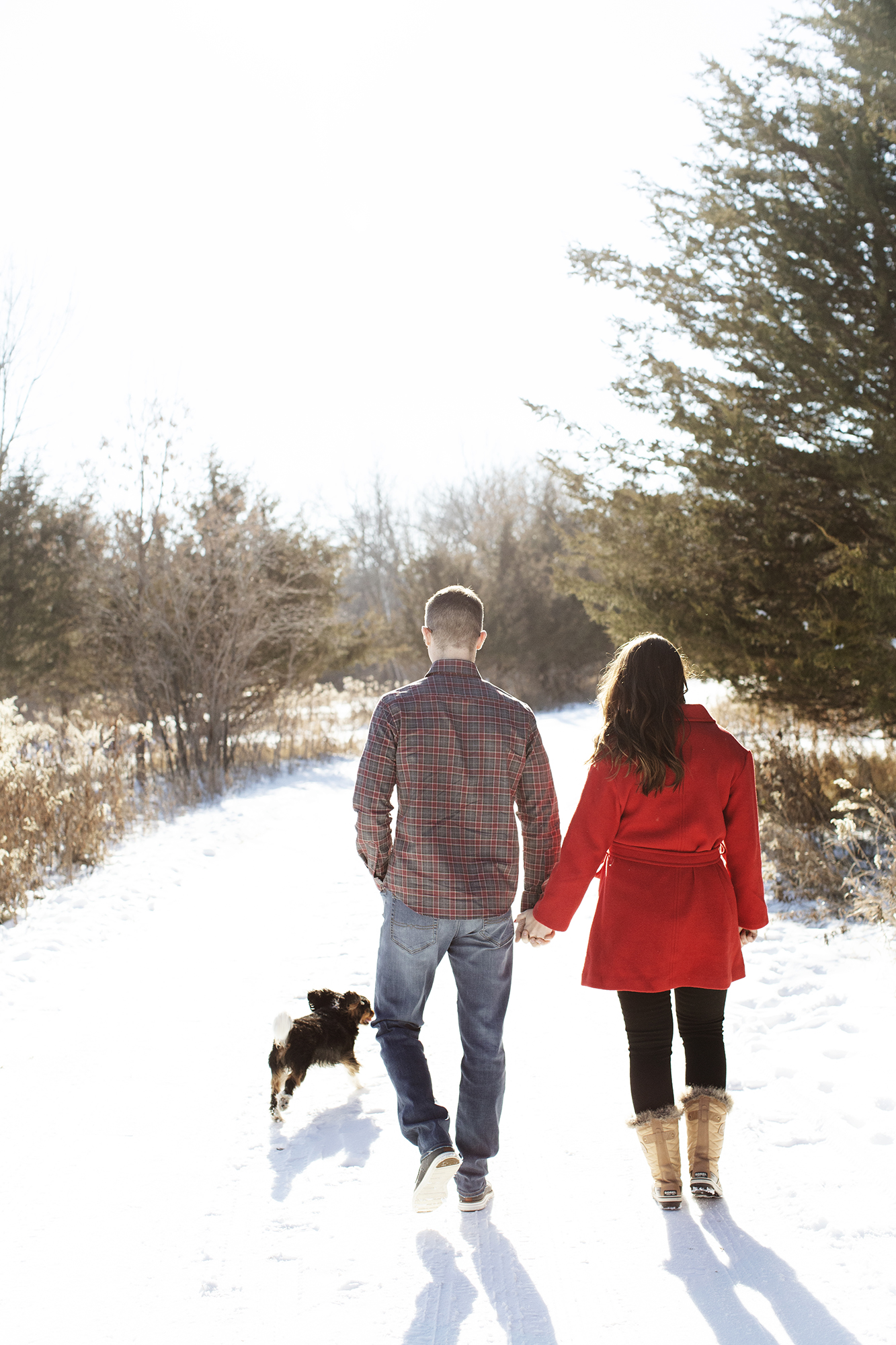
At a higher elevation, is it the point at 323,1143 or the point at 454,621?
the point at 454,621

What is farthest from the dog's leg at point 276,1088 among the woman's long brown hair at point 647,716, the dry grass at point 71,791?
the dry grass at point 71,791

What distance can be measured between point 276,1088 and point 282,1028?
0.28 metres

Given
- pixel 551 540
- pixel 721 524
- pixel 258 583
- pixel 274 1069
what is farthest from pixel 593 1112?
pixel 551 540

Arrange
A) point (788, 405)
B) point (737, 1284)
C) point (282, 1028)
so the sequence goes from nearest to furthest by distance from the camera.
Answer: point (737, 1284)
point (282, 1028)
point (788, 405)

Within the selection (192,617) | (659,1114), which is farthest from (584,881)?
(192,617)

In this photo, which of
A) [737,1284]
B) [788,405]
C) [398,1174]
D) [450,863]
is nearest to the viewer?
[737,1284]

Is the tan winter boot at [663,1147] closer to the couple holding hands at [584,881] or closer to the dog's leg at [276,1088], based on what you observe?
the couple holding hands at [584,881]

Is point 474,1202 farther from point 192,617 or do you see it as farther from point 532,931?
point 192,617

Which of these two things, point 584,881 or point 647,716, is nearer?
point 647,716

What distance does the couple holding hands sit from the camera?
292 cm

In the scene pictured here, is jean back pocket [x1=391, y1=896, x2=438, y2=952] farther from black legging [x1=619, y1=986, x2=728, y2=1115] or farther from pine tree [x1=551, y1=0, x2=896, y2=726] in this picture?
pine tree [x1=551, y1=0, x2=896, y2=726]

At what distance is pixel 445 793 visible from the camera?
2951 millimetres

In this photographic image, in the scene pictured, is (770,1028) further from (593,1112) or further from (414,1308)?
(414,1308)

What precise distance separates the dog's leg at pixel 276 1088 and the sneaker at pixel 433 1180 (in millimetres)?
993
